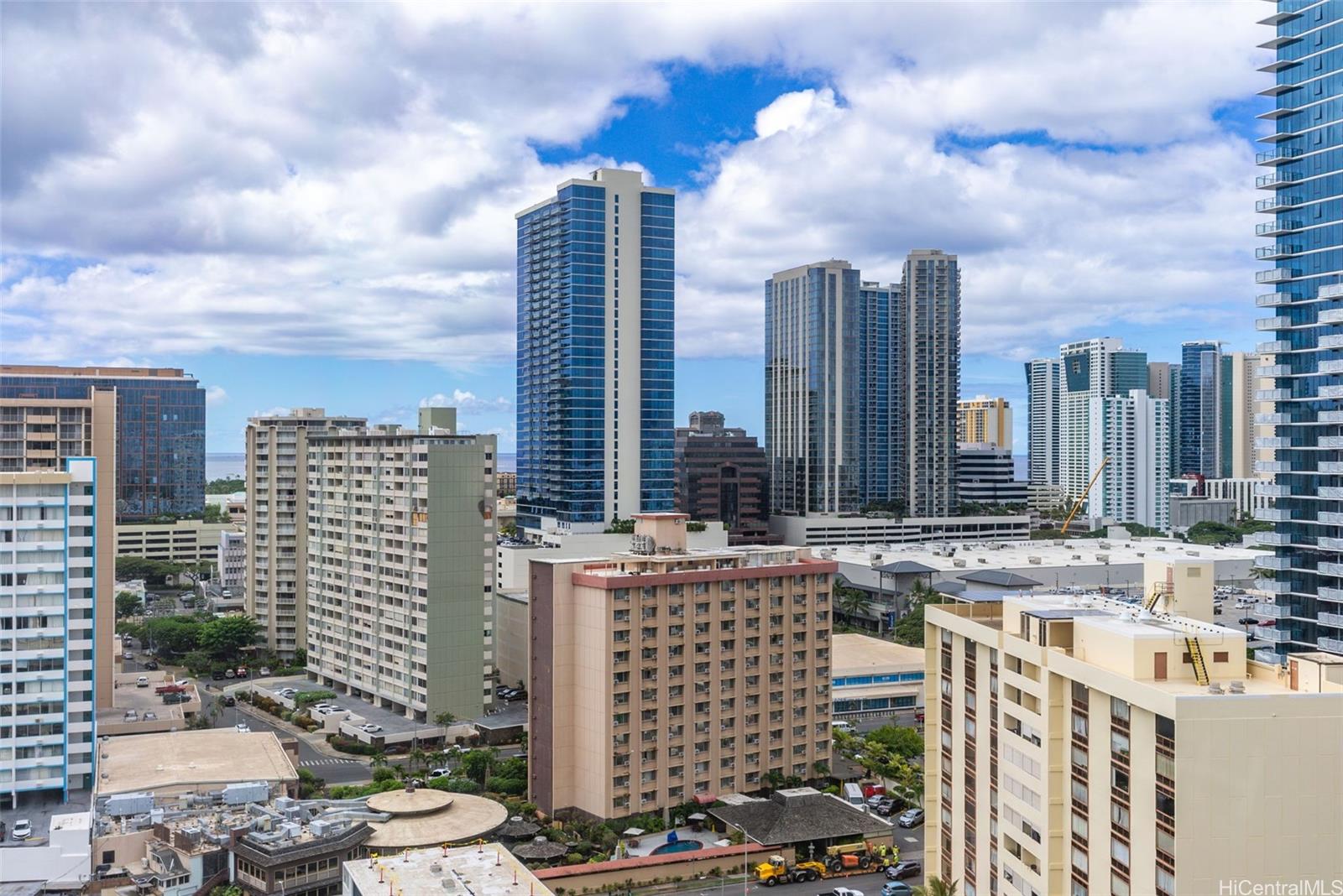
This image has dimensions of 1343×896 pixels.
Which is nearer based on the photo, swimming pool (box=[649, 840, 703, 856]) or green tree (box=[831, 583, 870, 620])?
swimming pool (box=[649, 840, 703, 856])

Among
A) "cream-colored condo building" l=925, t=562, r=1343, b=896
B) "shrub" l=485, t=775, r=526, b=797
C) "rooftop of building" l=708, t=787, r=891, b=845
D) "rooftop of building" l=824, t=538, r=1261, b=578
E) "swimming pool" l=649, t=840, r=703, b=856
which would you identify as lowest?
"swimming pool" l=649, t=840, r=703, b=856

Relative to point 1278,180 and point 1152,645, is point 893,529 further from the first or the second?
point 1152,645

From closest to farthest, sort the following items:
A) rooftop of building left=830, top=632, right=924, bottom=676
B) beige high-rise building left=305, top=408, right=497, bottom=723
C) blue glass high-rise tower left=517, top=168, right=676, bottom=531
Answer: beige high-rise building left=305, top=408, right=497, bottom=723
rooftop of building left=830, top=632, right=924, bottom=676
blue glass high-rise tower left=517, top=168, right=676, bottom=531

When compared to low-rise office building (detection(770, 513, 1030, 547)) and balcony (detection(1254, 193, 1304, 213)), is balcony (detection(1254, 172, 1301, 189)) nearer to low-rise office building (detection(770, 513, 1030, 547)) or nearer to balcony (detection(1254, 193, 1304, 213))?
balcony (detection(1254, 193, 1304, 213))

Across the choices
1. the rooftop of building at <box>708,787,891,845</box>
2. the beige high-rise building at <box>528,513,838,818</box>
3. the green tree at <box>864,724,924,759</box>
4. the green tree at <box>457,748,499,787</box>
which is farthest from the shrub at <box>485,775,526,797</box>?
the green tree at <box>864,724,924,759</box>

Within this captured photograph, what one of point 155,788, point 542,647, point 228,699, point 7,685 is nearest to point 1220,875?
point 542,647

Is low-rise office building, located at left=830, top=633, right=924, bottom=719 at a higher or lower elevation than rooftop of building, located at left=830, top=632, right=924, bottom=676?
lower

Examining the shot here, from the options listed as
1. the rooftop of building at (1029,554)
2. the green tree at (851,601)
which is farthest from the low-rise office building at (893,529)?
the green tree at (851,601)
